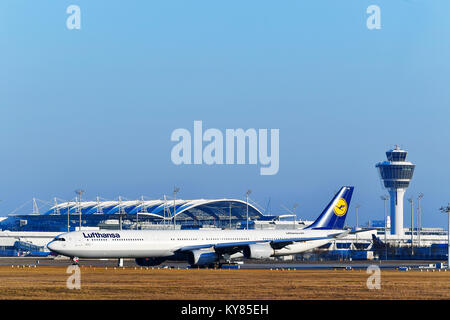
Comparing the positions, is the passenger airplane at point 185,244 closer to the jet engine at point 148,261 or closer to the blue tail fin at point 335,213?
the jet engine at point 148,261

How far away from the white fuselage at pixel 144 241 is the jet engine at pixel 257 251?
10.0 ft

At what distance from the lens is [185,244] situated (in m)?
92.4

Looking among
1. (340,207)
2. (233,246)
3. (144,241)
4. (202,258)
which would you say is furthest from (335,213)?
(144,241)

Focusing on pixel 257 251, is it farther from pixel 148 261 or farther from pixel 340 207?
pixel 340 207

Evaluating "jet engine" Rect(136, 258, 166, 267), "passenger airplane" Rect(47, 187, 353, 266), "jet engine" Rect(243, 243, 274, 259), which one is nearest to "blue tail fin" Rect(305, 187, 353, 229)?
"passenger airplane" Rect(47, 187, 353, 266)

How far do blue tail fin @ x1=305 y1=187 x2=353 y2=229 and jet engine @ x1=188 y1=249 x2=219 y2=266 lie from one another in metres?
17.0

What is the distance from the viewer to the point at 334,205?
4085 inches

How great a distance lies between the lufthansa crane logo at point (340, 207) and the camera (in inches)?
4082

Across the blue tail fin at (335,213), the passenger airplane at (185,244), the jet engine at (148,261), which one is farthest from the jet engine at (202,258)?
the blue tail fin at (335,213)

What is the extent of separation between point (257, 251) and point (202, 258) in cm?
633
